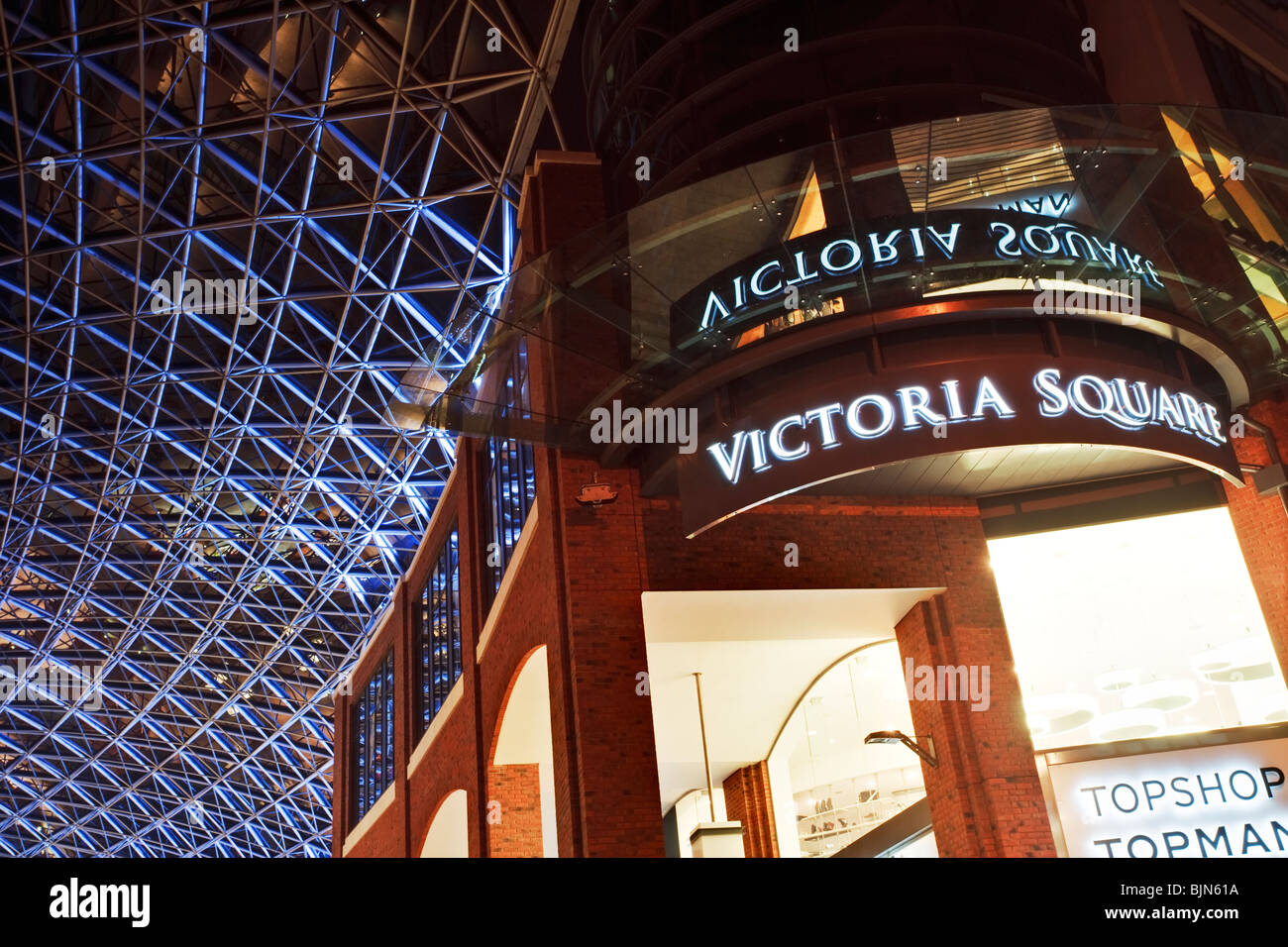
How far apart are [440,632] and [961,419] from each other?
17565 millimetres

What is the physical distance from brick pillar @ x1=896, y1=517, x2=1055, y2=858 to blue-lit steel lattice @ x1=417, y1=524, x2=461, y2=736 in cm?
1207

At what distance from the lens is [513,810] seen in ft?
67.9

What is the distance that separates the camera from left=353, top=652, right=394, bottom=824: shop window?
32.7m

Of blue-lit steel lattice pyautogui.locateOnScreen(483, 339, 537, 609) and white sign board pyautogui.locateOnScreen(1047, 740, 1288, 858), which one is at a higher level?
blue-lit steel lattice pyautogui.locateOnScreen(483, 339, 537, 609)

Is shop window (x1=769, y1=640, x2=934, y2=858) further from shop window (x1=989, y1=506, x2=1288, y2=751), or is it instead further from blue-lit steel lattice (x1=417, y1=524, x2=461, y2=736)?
blue-lit steel lattice (x1=417, y1=524, x2=461, y2=736)

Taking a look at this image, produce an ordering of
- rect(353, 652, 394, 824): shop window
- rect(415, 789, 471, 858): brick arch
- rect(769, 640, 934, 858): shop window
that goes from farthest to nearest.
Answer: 1. rect(353, 652, 394, 824): shop window
2. rect(415, 789, 471, 858): brick arch
3. rect(769, 640, 934, 858): shop window

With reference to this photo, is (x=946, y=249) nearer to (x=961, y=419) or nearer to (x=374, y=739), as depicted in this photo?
(x=961, y=419)

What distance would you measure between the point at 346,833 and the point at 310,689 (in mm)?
13562

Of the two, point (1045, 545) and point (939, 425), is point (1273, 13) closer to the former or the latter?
point (1045, 545)

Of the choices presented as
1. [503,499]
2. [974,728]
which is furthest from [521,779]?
[974,728]

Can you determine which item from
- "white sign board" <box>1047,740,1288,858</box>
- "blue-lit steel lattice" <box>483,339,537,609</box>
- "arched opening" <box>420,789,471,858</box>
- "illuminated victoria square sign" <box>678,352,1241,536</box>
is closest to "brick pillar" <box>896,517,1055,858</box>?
"white sign board" <box>1047,740,1288,858</box>

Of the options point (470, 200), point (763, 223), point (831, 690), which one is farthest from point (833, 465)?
point (470, 200)

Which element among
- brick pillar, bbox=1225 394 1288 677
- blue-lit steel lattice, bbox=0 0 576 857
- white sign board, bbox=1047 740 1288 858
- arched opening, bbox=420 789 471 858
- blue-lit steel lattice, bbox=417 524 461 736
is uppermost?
blue-lit steel lattice, bbox=0 0 576 857

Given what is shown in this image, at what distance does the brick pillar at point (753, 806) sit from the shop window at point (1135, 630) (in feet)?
26.3
